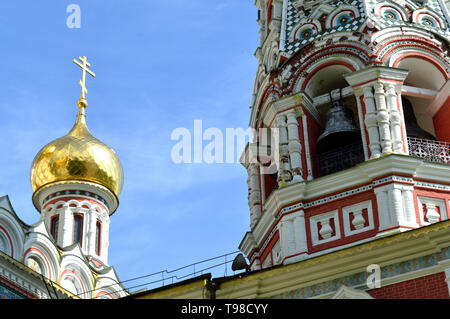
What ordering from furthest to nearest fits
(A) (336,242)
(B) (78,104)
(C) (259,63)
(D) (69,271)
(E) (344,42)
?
1. (B) (78,104)
2. (D) (69,271)
3. (C) (259,63)
4. (E) (344,42)
5. (A) (336,242)

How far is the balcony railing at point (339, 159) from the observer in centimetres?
1422

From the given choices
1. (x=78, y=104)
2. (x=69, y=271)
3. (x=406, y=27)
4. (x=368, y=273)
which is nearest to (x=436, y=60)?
(x=406, y=27)

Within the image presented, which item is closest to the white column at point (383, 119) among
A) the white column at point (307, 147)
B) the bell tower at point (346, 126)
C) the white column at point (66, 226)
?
the bell tower at point (346, 126)

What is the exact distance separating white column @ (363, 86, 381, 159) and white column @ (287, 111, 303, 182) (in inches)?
35.3

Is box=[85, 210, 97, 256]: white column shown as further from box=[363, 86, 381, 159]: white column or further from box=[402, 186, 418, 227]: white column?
box=[402, 186, 418, 227]: white column

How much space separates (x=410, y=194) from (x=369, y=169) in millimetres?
555

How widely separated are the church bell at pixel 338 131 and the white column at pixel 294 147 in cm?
33

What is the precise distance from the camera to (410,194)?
43.8 ft

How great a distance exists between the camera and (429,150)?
14.1 m

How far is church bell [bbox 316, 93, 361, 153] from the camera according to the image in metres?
14.3

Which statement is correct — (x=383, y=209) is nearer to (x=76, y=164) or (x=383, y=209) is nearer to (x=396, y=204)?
(x=396, y=204)

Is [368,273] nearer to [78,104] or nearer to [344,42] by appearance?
[344,42]

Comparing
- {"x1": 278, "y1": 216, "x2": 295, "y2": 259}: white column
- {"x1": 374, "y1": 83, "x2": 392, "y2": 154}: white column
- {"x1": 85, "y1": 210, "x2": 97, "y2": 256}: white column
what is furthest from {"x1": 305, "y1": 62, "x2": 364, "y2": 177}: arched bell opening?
{"x1": 85, "y1": 210, "x2": 97, "y2": 256}: white column

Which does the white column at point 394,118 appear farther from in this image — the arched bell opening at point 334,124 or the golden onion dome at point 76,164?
the golden onion dome at point 76,164
